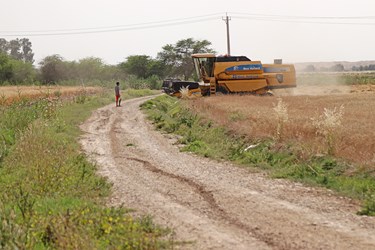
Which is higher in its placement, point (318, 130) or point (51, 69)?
point (51, 69)

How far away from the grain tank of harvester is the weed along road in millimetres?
22756

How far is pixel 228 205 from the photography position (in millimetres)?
9227

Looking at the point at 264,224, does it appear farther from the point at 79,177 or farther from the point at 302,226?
the point at 79,177

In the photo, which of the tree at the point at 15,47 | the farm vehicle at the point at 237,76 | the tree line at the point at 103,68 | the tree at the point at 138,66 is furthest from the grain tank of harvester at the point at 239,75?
the tree at the point at 15,47

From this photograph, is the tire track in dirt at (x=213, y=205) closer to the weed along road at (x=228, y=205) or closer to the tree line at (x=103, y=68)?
the weed along road at (x=228, y=205)

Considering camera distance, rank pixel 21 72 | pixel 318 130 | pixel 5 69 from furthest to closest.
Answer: pixel 21 72, pixel 5 69, pixel 318 130

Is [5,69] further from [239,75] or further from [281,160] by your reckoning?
[281,160]

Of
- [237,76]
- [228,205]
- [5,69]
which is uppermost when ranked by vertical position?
[5,69]

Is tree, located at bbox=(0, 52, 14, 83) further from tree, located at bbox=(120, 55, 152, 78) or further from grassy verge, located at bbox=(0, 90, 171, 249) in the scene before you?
grassy verge, located at bbox=(0, 90, 171, 249)

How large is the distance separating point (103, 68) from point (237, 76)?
2692 inches

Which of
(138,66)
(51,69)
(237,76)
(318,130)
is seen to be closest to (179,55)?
(138,66)

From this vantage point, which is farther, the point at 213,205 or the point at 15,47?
the point at 15,47

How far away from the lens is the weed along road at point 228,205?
716 cm

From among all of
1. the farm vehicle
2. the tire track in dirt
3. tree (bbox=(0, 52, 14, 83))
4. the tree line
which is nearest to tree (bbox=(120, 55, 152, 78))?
the tree line
